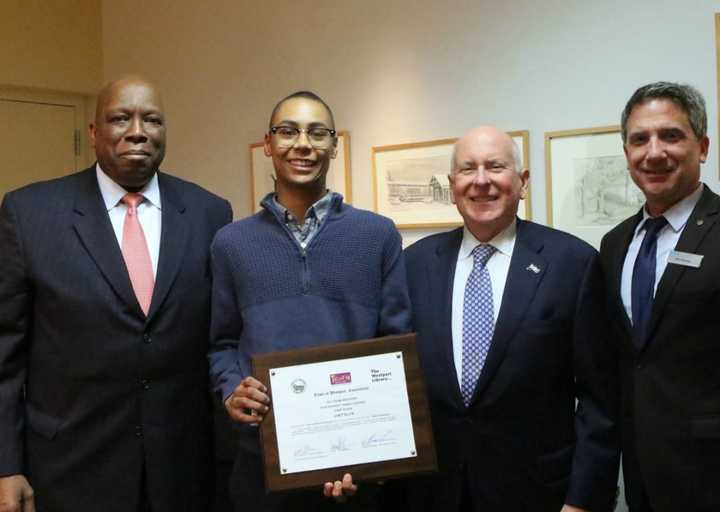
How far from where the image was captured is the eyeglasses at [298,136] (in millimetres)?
1945

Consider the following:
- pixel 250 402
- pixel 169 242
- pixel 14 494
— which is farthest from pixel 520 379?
pixel 14 494

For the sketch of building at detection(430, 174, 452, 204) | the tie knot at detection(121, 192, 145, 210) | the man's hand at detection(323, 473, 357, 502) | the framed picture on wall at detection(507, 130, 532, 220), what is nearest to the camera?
the man's hand at detection(323, 473, 357, 502)

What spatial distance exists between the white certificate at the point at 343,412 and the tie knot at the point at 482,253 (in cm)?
44

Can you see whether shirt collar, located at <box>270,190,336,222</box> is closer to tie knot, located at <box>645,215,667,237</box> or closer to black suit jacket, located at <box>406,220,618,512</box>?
black suit jacket, located at <box>406,220,618,512</box>

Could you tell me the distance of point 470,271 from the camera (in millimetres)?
2059

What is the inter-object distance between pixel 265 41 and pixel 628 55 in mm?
2041

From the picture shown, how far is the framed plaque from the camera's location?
5.70ft

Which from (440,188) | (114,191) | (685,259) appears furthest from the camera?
(440,188)

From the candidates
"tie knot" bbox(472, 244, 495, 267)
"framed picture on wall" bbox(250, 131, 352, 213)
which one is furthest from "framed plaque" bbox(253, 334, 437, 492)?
"framed picture on wall" bbox(250, 131, 352, 213)

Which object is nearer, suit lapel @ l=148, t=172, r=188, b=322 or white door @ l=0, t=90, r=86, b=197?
suit lapel @ l=148, t=172, r=188, b=322

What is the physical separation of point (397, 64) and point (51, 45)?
8.34 ft

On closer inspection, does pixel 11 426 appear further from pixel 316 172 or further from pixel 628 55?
pixel 628 55

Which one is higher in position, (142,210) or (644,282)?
(142,210)
